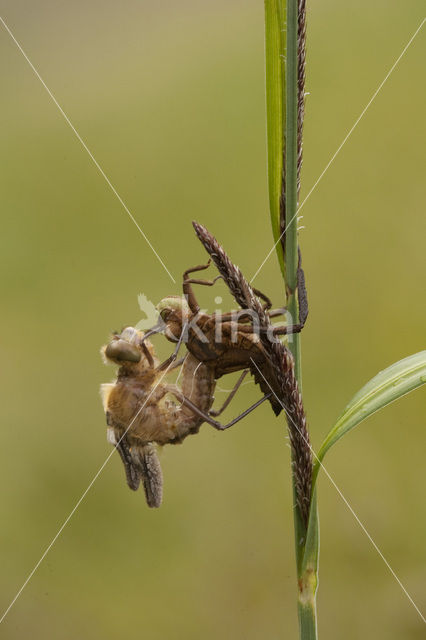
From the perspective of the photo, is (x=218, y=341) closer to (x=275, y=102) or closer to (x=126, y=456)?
(x=126, y=456)

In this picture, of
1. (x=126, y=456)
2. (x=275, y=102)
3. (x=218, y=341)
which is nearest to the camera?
(x=275, y=102)

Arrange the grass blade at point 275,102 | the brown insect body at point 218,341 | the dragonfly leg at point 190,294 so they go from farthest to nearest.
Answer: the dragonfly leg at point 190,294
the brown insect body at point 218,341
the grass blade at point 275,102

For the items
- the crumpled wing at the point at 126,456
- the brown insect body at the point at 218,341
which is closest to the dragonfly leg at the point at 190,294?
the brown insect body at the point at 218,341

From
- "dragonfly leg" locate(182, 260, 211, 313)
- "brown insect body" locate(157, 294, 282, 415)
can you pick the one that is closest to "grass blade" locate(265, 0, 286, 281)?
"brown insect body" locate(157, 294, 282, 415)

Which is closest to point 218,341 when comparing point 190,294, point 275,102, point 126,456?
point 190,294

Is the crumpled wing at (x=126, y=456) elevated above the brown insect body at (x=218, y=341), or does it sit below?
below

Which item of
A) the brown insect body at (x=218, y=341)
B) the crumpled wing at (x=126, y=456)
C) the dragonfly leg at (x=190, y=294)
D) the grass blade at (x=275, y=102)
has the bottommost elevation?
the crumpled wing at (x=126, y=456)

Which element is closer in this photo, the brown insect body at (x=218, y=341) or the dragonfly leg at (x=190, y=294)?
the brown insect body at (x=218, y=341)

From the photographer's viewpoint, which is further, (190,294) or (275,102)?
(190,294)

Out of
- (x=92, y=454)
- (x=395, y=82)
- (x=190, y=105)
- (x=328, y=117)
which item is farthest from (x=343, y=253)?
Result: (x=92, y=454)

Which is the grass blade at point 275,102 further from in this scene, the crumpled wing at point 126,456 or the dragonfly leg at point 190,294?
the crumpled wing at point 126,456

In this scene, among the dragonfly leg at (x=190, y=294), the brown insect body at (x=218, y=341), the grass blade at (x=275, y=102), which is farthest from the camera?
the dragonfly leg at (x=190, y=294)

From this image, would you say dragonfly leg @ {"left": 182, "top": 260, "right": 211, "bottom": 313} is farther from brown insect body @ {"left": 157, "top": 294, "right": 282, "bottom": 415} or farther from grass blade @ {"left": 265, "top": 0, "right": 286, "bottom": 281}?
grass blade @ {"left": 265, "top": 0, "right": 286, "bottom": 281}
